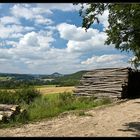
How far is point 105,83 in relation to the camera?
22797mm

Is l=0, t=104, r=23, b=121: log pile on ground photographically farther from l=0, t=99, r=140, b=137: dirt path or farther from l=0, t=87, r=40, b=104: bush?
l=0, t=87, r=40, b=104: bush

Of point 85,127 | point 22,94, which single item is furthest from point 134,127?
point 22,94

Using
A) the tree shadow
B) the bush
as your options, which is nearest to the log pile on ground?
the tree shadow

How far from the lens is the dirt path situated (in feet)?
30.4

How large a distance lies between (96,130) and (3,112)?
161 inches

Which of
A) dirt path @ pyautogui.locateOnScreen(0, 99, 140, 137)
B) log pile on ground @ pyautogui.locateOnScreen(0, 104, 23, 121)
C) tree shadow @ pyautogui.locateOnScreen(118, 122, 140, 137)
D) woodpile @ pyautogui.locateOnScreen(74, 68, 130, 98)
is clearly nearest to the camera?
tree shadow @ pyautogui.locateOnScreen(118, 122, 140, 137)

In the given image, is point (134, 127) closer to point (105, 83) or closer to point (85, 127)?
point (85, 127)

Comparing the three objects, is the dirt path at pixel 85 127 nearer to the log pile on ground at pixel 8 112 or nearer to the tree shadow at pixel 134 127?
the tree shadow at pixel 134 127

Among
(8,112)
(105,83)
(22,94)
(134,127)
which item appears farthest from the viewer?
(22,94)

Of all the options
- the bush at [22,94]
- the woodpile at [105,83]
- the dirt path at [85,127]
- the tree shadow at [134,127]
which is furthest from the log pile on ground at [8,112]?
the bush at [22,94]

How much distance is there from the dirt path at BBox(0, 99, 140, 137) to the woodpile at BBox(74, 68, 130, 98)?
8821 millimetres

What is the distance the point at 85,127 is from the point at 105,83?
12666mm

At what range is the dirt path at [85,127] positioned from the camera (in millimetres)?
9258

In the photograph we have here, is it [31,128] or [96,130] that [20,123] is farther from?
[96,130]
